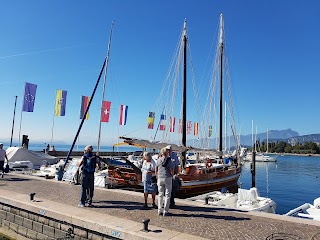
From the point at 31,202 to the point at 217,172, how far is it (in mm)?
13902

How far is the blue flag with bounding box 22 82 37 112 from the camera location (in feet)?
98.4

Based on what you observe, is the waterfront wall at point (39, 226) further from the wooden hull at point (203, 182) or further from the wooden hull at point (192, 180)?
the wooden hull at point (203, 182)

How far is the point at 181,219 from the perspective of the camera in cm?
751

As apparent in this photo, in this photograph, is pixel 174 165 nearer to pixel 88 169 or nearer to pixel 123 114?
pixel 88 169

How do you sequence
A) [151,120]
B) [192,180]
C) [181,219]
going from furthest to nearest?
[151,120] < [192,180] < [181,219]

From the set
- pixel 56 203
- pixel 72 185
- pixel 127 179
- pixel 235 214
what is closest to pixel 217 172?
pixel 127 179

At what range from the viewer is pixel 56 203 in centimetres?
897

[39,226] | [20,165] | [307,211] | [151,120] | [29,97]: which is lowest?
[307,211]

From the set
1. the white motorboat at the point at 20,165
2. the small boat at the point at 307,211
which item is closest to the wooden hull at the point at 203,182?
the small boat at the point at 307,211

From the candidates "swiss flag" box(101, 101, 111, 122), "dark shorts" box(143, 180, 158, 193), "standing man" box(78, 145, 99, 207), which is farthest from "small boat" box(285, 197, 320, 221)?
"swiss flag" box(101, 101, 111, 122)

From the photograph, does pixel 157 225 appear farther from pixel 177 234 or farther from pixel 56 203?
pixel 56 203

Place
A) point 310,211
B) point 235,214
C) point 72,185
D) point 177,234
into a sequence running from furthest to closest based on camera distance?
point 72,185 → point 310,211 → point 235,214 → point 177,234

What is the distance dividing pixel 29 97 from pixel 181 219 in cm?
2770

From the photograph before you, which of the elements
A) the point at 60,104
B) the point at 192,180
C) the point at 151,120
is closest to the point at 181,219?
the point at 192,180
